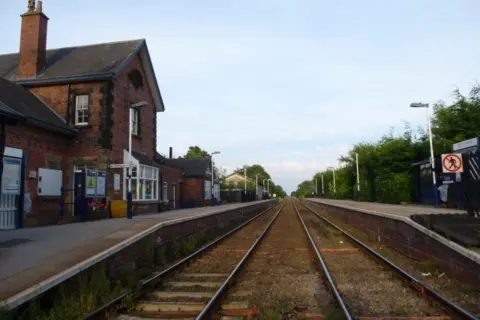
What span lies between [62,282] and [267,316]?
3192 mm

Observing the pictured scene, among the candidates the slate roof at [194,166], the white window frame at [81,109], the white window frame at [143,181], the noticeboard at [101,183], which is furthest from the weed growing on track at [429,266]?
the slate roof at [194,166]

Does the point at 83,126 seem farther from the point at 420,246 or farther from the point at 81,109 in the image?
the point at 420,246

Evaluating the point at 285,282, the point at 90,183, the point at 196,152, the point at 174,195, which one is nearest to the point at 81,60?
the point at 90,183

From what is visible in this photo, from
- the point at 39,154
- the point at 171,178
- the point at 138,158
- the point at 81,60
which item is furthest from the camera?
the point at 171,178

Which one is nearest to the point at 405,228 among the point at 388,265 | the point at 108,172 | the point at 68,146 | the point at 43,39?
the point at 388,265

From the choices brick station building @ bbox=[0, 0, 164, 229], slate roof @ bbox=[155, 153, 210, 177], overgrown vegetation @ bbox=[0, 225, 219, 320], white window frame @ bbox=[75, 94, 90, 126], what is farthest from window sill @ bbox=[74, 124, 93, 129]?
slate roof @ bbox=[155, 153, 210, 177]

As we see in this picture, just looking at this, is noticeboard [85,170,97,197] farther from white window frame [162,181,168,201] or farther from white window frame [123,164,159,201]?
white window frame [162,181,168,201]

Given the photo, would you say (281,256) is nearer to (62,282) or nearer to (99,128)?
(62,282)

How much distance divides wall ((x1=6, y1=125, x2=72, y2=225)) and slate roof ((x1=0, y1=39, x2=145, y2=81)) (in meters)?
3.99

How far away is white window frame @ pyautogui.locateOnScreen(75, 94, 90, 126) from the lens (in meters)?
17.8

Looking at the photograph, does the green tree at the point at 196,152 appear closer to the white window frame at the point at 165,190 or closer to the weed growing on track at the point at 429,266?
the white window frame at the point at 165,190

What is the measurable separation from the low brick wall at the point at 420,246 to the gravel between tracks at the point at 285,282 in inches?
98.5

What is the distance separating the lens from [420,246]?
8797mm

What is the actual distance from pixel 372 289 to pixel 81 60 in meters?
19.1
